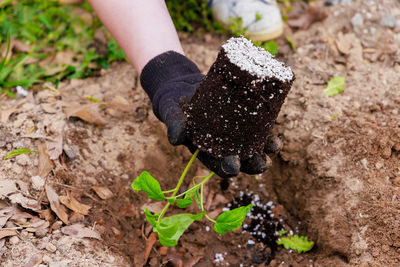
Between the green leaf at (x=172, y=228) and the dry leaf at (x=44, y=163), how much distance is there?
2.45 ft

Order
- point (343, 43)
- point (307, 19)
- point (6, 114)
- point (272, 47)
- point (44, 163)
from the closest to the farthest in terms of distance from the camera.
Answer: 1. point (44, 163)
2. point (6, 114)
3. point (272, 47)
4. point (343, 43)
5. point (307, 19)

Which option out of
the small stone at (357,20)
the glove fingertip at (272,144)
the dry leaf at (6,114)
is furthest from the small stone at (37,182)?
the small stone at (357,20)

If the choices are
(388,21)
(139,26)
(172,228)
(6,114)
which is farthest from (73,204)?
(388,21)

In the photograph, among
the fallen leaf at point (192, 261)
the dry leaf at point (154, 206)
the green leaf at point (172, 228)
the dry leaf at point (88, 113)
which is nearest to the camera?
the green leaf at point (172, 228)

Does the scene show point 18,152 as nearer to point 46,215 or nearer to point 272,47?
point 46,215

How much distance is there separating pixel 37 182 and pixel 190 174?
A: 0.94 meters

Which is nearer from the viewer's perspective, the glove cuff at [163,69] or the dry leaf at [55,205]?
the dry leaf at [55,205]

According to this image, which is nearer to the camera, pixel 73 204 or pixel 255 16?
pixel 73 204

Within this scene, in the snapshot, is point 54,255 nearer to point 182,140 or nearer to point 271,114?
point 182,140

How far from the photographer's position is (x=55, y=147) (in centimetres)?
224

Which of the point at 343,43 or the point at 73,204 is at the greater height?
the point at 73,204

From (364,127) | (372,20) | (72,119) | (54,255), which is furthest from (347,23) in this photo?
(54,255)

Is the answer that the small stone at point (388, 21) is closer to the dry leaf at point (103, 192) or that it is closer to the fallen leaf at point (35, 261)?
the dry leaf at point (103, 192)

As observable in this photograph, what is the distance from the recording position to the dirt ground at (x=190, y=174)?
1.96m
